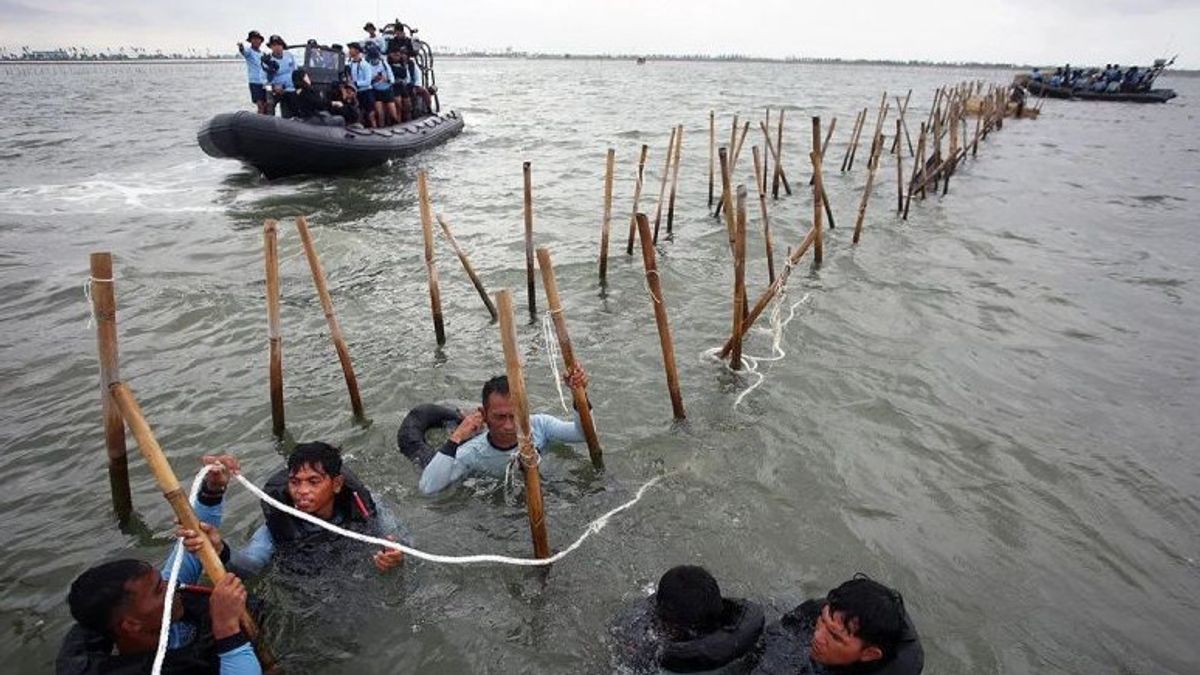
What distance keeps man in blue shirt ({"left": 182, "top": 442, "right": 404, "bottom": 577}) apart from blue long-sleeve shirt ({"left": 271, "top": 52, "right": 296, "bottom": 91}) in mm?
15564

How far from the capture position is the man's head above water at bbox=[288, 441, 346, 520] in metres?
3.99

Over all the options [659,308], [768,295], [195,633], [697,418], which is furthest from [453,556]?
[768,295]

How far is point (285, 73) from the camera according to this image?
1658cm

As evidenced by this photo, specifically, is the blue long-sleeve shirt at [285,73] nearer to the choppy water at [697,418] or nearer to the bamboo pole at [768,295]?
the choppy water at [697,418]

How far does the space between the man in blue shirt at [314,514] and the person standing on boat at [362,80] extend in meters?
16.1

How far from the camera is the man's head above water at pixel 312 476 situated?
3986 millimetres

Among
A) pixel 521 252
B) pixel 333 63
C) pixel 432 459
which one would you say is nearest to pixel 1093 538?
pixel 432 459

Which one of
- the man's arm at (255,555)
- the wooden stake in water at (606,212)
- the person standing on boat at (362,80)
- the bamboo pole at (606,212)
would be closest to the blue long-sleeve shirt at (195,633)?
the man's arm at (255,555)

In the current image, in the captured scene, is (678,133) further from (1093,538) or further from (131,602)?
(131,602)

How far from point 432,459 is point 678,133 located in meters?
7.22

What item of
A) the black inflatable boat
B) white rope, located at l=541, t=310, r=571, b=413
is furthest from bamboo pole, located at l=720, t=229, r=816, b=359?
the black inflatable boat

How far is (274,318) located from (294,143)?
1232 centimetres

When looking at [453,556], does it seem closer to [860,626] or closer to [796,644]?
[796,644]

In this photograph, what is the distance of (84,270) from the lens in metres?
10.7
